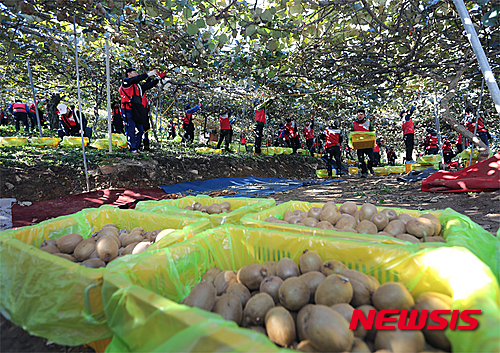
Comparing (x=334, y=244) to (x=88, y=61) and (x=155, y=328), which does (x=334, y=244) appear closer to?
(x=155, y=328)

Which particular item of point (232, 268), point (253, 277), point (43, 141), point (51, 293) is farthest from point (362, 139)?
point (43, 141)

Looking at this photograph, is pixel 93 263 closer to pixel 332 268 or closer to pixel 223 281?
pixel 223 281

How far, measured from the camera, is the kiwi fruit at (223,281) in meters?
1.49

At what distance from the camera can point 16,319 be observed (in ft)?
4.88

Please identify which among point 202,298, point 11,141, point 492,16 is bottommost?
point 202,298

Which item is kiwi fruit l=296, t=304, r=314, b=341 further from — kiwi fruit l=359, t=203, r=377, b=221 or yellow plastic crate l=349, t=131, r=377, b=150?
yellow plastic crate l=349, t=131, r=377, b=150

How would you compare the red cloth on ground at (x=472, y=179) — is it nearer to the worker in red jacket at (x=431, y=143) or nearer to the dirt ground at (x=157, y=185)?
the dirt ground at (x=157, y=185)

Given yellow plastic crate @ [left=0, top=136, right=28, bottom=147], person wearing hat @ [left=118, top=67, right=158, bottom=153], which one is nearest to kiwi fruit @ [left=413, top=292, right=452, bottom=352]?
person wearing hat @ [left=118, top=67, right=158, bottom=153]

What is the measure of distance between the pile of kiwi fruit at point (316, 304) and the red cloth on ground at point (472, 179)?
4.80m

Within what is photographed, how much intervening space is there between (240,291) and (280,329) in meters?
0.35

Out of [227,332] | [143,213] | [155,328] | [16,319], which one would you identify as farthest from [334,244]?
[16,319]

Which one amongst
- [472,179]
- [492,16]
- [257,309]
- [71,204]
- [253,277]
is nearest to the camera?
[257,309]

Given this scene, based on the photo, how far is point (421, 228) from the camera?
1.81m

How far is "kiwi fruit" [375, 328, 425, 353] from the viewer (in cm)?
94
